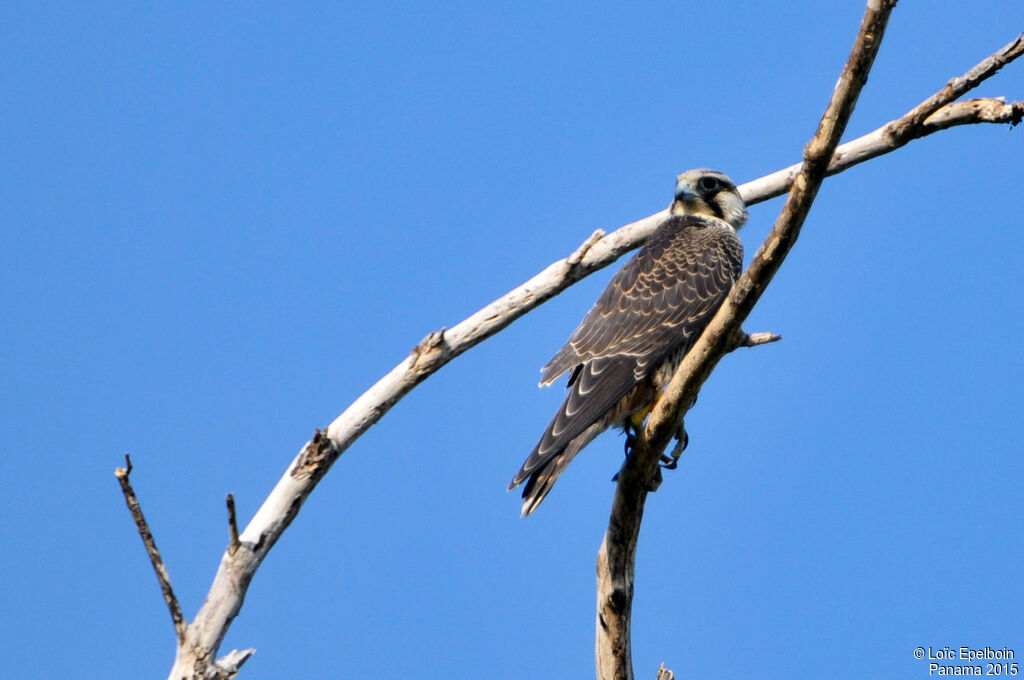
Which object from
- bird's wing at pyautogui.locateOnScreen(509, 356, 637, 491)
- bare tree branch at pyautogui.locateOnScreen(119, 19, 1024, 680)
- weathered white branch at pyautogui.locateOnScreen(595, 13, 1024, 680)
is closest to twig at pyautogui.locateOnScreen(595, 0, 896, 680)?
weathered white branch at pyautogui.locateOnScreen(595, 13, 1024, 680)

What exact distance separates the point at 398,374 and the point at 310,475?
2.29 feet

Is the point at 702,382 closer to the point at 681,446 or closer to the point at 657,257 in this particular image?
the point at 681,446

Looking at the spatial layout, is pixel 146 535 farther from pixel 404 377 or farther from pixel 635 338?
pixel 635 338

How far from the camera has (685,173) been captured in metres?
6.57

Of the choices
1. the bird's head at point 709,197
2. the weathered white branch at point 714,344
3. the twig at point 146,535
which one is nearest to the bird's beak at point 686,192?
the bird's head at point 709,197

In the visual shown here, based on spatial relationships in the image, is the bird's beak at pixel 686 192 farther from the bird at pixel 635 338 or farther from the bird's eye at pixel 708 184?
the bird at pixel 635 338

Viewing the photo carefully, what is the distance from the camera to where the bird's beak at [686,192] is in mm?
6430

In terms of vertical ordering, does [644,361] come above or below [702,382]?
above

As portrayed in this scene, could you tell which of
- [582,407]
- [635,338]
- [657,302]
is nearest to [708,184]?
[657,302]

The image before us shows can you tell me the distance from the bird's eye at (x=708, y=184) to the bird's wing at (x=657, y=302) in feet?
1.72

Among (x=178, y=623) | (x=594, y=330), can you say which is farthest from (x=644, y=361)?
(x=178, y=623)

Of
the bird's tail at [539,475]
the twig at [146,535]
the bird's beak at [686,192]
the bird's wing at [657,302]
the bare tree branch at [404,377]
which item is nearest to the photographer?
the twig at [146,535]

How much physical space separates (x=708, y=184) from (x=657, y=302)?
1237mm

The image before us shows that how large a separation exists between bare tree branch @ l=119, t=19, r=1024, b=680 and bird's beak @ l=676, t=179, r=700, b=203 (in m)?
0.16
